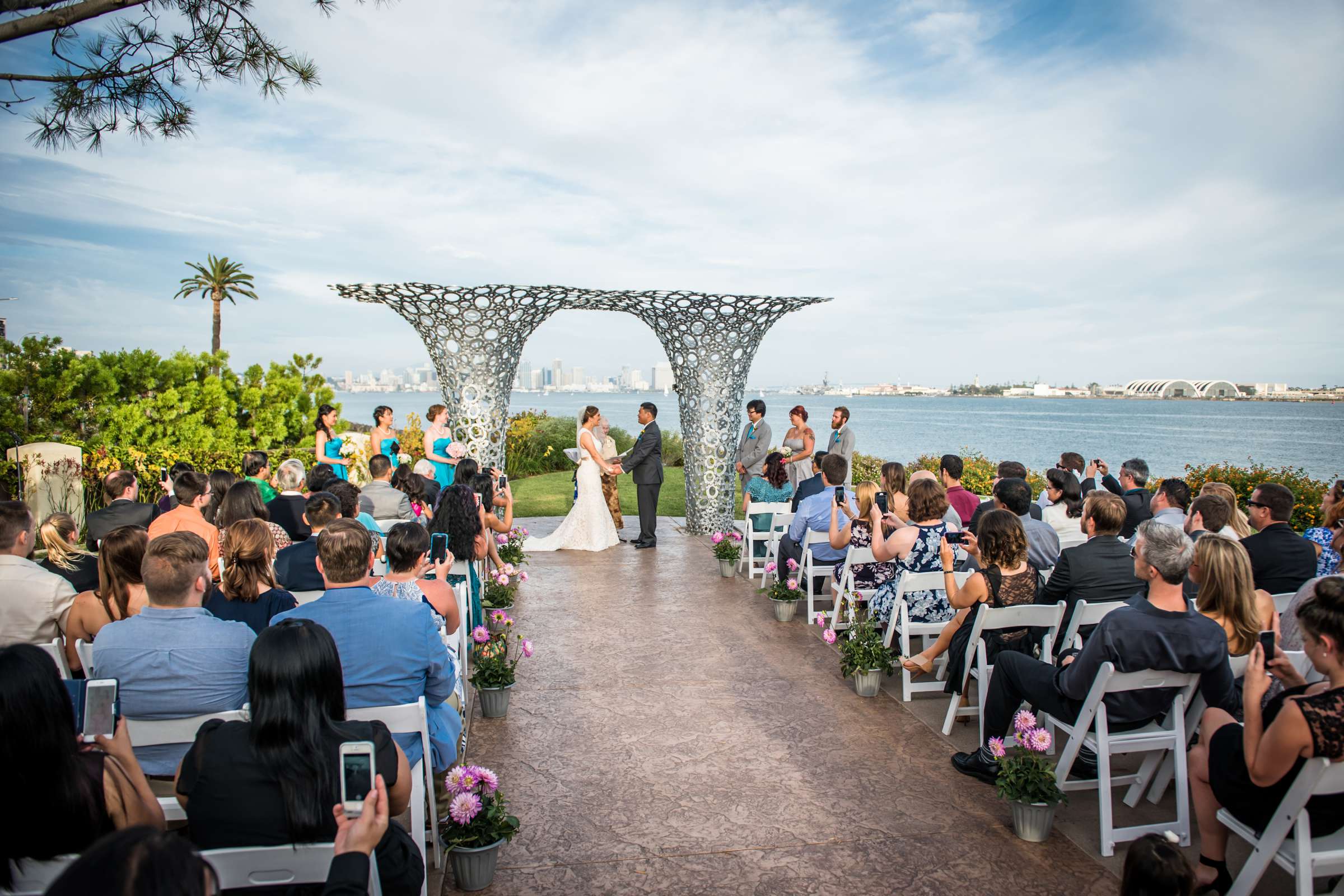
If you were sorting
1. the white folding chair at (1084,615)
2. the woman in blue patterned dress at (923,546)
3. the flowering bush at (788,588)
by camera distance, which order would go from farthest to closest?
the flowering bush at (788,588) < the woman in blue patterned dress at (923,546) < the white folding chair at (1084,615)

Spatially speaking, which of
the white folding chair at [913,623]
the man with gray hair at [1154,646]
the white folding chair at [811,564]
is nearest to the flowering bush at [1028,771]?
the man with gray hair at [1154,646]

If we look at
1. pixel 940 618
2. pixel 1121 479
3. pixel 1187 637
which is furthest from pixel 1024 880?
pixel 1121 479

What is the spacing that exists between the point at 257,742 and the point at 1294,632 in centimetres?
475

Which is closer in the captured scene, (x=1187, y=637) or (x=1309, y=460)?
(x=1187, y=637)

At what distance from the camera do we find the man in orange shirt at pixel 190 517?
5043 millimetres

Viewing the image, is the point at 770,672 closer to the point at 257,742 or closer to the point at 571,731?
the point at 571,731

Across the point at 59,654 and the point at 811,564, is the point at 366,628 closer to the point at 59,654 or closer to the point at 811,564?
the point at 59,654

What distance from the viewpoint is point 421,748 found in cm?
329

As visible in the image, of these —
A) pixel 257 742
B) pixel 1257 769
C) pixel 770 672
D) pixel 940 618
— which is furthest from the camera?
pixel 770 672

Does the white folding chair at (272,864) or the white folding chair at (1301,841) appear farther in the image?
the white folding chair at (1301,841)

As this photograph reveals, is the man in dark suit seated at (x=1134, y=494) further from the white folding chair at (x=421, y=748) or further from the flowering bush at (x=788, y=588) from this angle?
the white folding chair at (x=421, y=748)

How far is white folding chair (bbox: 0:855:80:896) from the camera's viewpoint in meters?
1.92

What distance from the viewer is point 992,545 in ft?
15.3

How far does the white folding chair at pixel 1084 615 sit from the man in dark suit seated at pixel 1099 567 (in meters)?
0.09
